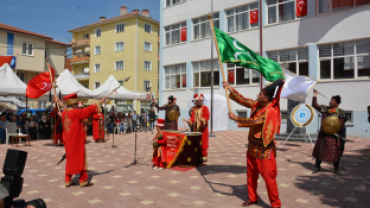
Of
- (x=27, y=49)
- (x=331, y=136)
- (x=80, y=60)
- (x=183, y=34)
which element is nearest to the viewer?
(x=331, y=136)

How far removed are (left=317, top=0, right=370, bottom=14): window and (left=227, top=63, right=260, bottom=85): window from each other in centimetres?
551

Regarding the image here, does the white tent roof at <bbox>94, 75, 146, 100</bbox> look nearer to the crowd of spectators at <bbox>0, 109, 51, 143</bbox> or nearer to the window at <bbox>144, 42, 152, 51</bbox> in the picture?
the crowd of spectators at <bbox>0, 109, 51, 143</bbox>

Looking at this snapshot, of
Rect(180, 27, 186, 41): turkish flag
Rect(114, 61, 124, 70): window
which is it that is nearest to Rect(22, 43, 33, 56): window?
Rect(114, 61, 124, 70): window

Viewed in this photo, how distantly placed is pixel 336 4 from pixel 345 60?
10.4 ft

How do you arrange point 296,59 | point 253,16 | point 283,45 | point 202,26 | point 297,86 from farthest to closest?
point 202,26 < point 253,16 < point 283,45 < point 296,59 < point 297,86

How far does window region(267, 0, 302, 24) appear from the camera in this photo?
18.6m

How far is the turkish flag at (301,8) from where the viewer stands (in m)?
17.8

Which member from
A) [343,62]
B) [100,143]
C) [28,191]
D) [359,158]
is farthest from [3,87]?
[343,62]

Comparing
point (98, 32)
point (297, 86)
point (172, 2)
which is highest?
point (98, 32)

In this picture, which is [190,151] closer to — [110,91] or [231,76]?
[110,91]

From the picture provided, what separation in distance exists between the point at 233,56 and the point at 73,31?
4469cm

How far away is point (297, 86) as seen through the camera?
1070 centimetres

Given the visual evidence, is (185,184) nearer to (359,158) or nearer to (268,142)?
(268,142)

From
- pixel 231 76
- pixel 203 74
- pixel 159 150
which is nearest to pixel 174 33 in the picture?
pixel 203 74
